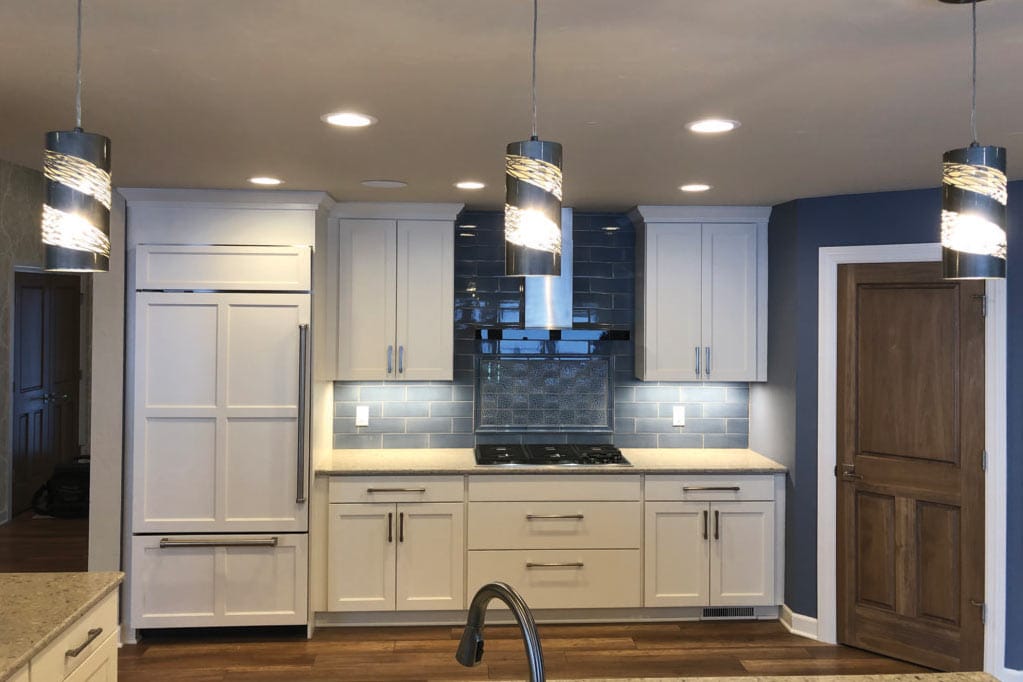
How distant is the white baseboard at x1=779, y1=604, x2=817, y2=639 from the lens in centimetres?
466

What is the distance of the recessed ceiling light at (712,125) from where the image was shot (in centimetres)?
294

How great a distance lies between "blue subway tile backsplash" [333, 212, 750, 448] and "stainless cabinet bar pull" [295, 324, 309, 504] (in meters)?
0.77

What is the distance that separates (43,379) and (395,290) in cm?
413

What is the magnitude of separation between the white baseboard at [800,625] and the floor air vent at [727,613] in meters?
0.21

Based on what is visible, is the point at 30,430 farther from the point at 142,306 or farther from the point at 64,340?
the point at 142,306

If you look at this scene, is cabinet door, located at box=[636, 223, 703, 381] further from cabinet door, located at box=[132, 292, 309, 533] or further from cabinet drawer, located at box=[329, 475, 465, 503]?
cabinet door, located at box=[132, 292, 309, 533]

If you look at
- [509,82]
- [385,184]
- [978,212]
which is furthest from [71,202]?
[385,184]

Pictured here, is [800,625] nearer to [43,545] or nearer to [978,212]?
[978,212]

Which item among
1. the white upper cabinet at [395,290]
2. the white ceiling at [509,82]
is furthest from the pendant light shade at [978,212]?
the white upper cabinet at [395,290]

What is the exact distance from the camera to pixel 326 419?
204 inches

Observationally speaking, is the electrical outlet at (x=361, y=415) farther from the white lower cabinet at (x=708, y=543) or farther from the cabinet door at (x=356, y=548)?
the white lower cabinet at (x=708, y=543)

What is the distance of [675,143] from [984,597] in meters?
2.57

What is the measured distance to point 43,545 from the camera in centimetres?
627

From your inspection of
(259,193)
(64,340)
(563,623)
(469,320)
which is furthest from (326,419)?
(64,340)
